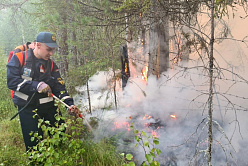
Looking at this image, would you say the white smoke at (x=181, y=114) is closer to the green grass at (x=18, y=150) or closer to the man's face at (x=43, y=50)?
the green grass at (x=18, y=150)

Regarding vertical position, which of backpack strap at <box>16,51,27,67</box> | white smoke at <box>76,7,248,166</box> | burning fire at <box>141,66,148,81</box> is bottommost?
white smoke at <box>76,7,248,166</box>

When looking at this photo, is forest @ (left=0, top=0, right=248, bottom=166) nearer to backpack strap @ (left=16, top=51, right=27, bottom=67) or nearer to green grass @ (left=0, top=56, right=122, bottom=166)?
green grass @ (left=0, top=56, right=122, bottom=166)

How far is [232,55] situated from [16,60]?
252 inches

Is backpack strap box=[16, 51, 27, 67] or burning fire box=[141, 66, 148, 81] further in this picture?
burning fire box=[141, 66, 148, 81]

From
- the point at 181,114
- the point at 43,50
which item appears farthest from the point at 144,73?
the point at 43,50

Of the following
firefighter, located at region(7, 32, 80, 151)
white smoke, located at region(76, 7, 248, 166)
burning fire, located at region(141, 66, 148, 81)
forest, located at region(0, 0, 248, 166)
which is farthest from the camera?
burning fire, located at region(141, 66, 148, 81)

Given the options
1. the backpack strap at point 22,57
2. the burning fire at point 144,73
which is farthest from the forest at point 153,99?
the backpack strap at point 22,57

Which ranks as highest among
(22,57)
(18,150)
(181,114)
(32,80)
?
(22,57)

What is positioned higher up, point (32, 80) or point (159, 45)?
point (159, 45)

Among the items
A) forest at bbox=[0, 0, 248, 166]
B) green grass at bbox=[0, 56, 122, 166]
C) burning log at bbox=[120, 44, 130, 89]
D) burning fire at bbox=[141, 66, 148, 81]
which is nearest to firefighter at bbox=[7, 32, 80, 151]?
green grass at bbox=[0, 56, 122, 166]

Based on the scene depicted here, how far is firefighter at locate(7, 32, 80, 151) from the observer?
2.93m

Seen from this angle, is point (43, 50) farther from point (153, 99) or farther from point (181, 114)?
point (181, 114)

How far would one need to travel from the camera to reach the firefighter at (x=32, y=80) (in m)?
2.93

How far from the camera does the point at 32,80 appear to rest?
308 centimetres
